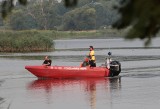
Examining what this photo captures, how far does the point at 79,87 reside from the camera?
28.3 m

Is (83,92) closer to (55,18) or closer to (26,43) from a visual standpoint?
(26,43)

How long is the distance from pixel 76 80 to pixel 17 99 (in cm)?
933

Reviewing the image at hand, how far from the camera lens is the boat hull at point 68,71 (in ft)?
105

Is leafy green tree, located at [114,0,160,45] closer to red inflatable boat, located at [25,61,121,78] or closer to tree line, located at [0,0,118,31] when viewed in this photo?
red inflatable boat, located at [25,61,121,78]

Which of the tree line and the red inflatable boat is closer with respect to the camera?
the red inflatable boat

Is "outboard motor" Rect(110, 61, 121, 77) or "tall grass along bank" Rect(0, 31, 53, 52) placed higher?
"tall grass along bank" Rect(0, 31, 53, 52)

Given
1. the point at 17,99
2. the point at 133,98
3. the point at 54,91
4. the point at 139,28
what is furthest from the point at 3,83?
the point at 139,28

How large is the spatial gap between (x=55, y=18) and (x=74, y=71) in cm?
13276

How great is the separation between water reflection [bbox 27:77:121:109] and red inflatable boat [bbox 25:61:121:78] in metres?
0.34

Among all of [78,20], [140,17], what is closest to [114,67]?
[140,17]

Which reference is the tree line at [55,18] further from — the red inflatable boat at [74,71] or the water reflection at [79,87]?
the water reflection at [79,87]

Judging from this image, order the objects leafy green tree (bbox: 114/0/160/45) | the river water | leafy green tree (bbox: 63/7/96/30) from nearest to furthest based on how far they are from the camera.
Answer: leafy green tree (bbox: 114/0/160/45) < the river water < leafy green tree (bbox: 63/7/96/30)

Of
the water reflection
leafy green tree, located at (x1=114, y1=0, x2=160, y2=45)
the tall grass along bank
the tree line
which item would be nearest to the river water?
the water reflection

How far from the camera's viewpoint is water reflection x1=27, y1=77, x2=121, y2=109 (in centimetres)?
2462
